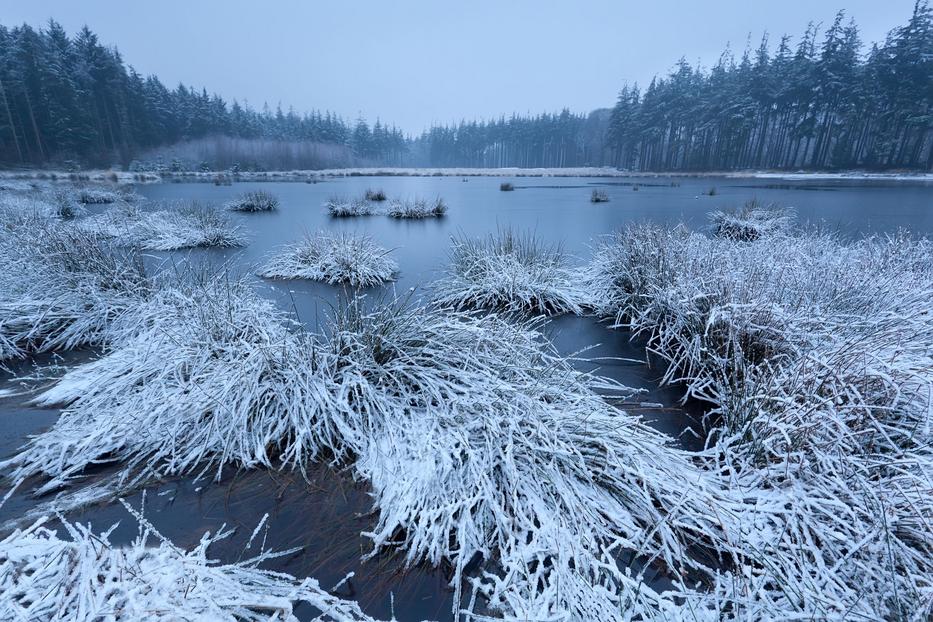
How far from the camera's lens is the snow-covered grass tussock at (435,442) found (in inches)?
73.6

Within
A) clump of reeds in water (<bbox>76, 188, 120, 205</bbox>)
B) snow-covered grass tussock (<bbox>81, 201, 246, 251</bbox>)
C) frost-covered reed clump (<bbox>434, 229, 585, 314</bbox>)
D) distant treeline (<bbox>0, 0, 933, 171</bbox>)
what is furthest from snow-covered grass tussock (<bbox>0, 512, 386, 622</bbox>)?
distant treeline (<bbox>0, 0, 933, 171</bbox>)

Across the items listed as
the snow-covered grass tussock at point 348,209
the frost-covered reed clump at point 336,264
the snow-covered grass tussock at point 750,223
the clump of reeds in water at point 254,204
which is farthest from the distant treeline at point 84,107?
the snow-covered grass tussock at point 750,223

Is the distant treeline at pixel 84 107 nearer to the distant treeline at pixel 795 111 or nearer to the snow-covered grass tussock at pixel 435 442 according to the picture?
the snow-covered grass tussock at pixel 435 442

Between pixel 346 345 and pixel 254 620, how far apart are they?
1871mm

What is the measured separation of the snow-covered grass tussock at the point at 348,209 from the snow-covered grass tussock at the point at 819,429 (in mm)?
14303

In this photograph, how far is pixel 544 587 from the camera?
5.45ft

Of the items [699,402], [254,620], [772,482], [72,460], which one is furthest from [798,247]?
[72,460]

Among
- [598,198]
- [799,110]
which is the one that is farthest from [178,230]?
[799,110]

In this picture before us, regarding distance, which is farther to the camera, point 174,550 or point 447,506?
point 447,506

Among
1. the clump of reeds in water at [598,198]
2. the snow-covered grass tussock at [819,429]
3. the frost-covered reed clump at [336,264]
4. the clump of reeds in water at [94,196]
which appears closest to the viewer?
the snow-covered grass tussock at [819,429]

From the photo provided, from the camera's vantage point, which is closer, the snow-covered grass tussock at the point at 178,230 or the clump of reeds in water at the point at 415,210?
the snow-covered grass tussock at the point at 178,230

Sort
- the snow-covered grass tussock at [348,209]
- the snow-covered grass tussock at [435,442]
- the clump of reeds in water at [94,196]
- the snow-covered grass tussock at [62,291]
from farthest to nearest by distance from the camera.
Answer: the clump of reeds in water at [94,196] → the snow-covered grass tussock at [348,209] → the snow-covered grass tussock at [62,291] → the snow-covered grass tussock at [435,442]

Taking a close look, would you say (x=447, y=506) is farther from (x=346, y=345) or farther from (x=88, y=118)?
(x=88, y=118)

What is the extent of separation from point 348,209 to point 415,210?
2915 mm
